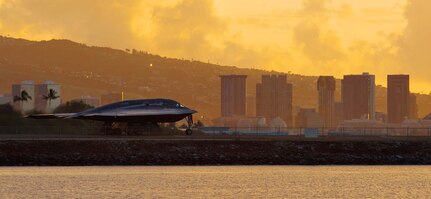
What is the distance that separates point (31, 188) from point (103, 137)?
1664 inches

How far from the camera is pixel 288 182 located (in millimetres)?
166500

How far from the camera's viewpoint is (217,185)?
15900cm

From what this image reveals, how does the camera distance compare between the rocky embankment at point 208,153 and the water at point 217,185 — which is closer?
the water at point 217,185

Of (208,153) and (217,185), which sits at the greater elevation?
(208,153)

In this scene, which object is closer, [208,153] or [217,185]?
[217,185]

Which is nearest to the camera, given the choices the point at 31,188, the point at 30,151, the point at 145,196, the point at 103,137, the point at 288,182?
the point at 145,196

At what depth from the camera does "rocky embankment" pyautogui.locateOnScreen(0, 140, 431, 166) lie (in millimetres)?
181250

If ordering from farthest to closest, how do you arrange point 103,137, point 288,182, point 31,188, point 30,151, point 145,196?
point 103,137 < point 30,151 < point 288,182 < point 31,188 < point 145,196

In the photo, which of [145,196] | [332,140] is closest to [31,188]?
[145,196]

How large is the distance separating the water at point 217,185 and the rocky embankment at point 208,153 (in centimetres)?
209

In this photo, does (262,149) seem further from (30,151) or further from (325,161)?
(30,151)

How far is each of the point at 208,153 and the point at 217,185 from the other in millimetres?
26295

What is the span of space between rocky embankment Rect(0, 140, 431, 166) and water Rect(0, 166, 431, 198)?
6.85 ft

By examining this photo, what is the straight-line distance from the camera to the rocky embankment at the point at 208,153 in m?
181
